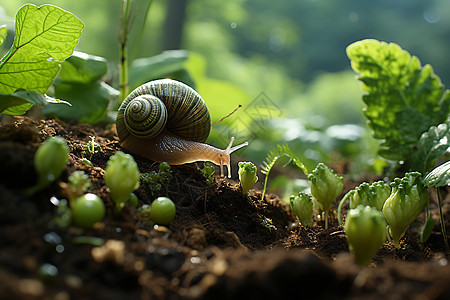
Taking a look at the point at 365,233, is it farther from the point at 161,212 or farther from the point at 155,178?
the point at 155,178

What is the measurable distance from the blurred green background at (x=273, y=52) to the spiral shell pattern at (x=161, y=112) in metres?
0.49

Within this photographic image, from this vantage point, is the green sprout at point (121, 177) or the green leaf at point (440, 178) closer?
the green sprout at point (121, 177)

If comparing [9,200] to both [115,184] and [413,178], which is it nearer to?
[115,184]

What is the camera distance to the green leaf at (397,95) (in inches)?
76.0

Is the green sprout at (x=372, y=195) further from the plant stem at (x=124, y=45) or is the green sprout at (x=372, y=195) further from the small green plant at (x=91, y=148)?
the plant stem at (x=124, y=45)

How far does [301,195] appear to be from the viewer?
1503mm

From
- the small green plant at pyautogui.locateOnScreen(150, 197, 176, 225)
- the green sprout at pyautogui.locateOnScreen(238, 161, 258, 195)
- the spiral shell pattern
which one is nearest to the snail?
the spiral shell pattern

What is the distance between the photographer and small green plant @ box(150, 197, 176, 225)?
115 centimetres

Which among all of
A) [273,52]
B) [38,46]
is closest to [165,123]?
[38,46]

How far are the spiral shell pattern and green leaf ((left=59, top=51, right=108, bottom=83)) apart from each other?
403mm

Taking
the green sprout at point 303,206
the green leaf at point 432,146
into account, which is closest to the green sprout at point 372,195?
the green sprout at point 303,206

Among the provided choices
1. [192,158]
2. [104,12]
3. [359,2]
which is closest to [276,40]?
[359,2]

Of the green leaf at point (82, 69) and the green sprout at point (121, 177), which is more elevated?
the green leaf at point (82, 69)

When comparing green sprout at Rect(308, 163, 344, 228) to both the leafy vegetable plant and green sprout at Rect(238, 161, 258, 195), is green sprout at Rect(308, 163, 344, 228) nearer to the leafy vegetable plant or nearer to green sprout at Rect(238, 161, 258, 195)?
green sprout at Rect(238, 161, 258, 195)
